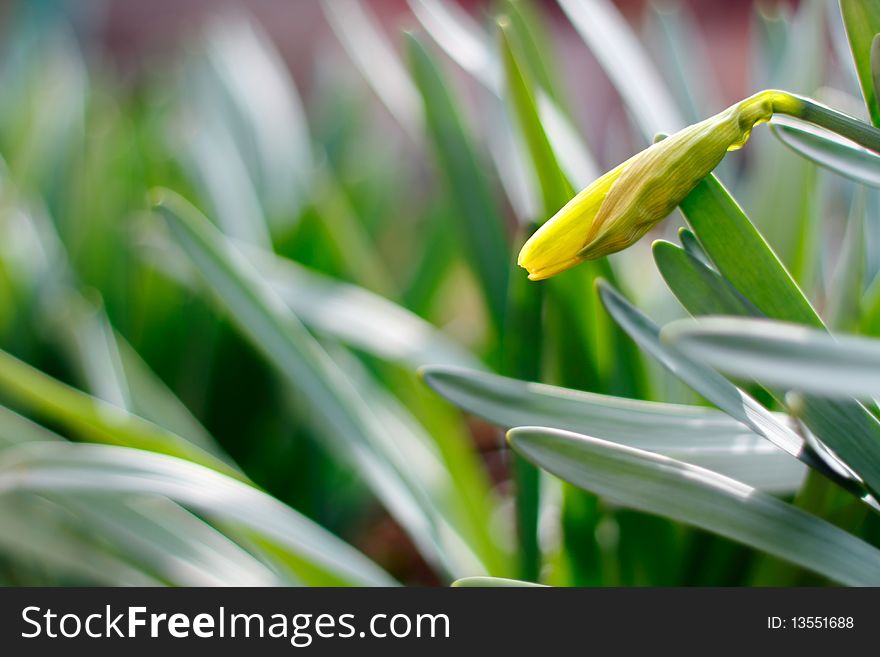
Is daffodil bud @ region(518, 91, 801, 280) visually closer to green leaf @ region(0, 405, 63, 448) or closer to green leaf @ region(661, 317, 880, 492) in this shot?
green leaf @ region(661, 317, 880, 492)

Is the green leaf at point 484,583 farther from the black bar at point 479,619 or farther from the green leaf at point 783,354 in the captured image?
the green leaf at point 783,354

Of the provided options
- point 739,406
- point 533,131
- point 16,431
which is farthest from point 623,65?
point 16,431

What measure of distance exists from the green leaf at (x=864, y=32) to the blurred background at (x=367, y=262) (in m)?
0.09

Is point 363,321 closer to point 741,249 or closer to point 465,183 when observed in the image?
point 465,183

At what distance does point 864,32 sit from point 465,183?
19cm

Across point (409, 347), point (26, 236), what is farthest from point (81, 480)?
point (26, 236)

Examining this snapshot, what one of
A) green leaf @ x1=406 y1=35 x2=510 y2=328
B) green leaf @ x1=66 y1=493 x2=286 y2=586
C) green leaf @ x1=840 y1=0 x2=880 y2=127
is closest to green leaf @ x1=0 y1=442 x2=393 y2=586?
green leaf @ x1=66 y1=493 x2=286 y2=586

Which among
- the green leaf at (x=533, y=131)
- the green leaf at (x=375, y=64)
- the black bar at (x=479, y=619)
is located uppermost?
the green leaf at (x=375, y=64)

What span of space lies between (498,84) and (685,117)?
107mm

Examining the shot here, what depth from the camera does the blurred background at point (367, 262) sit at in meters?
0.33

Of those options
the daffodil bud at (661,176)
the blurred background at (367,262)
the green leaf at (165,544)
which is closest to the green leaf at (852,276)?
the blurred background at (367,262)

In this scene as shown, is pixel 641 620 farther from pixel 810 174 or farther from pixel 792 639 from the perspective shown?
pixel 810 174

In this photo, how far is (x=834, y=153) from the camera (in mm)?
215

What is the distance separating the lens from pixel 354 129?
32.2 inches
